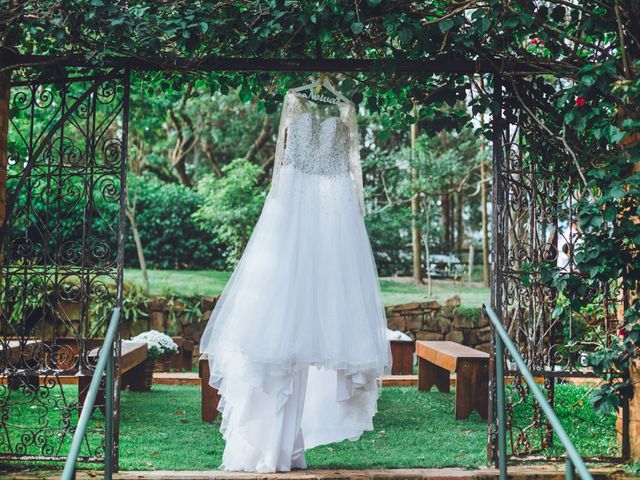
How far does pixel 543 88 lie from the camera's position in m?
4.69

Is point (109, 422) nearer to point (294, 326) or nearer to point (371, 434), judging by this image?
point (294, 326)

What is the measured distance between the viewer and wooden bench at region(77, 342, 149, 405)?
5.40 meters

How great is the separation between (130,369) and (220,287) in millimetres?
4275

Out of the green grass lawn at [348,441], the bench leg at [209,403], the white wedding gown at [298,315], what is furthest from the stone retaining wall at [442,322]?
the white wedding gown at [298,315]

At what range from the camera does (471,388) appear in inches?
232

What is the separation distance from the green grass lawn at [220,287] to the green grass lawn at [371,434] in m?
3.55

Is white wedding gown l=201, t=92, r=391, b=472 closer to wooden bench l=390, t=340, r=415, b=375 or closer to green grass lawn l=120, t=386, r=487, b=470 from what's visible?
green grass lawn l=120, t=386, r=487, b=470

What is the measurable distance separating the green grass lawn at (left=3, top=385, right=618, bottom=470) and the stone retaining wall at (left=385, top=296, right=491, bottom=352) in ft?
9.86

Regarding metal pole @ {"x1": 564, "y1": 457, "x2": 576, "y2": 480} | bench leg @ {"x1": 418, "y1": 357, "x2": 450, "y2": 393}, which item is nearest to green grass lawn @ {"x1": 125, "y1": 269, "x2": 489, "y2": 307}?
bench leg @ {"x1": 418, "y1": 357, "x2": 450, "y2": 393}

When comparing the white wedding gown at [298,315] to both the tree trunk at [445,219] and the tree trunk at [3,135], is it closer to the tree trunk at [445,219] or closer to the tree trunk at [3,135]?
the tree trunk at [3,135]

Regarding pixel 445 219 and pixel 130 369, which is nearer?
pixel 130 369

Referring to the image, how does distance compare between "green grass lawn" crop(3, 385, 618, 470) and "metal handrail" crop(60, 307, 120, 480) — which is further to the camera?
"green grass lawn" crop(3, 385, 618, 470)

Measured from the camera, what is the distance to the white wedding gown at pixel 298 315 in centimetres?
402

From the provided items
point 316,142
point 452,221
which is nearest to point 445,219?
point 452,221
